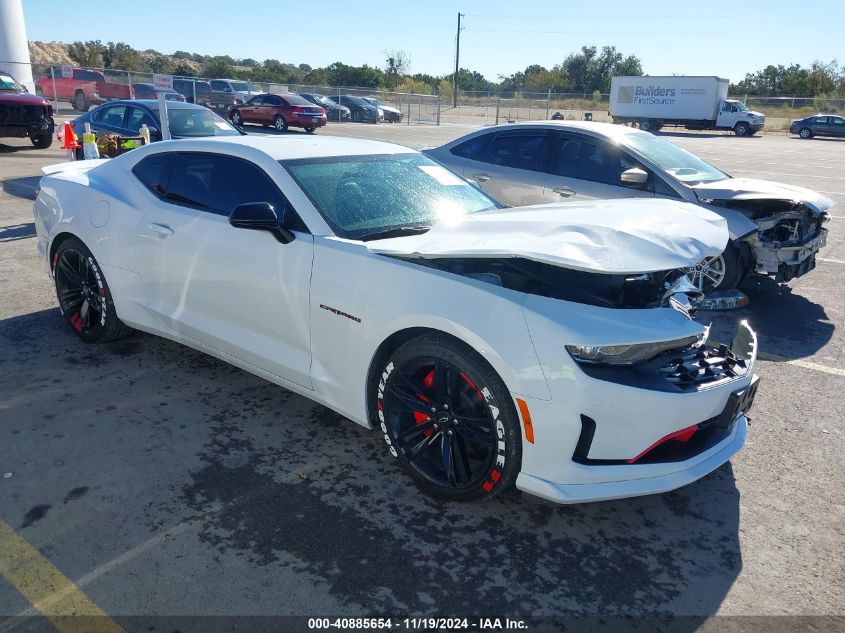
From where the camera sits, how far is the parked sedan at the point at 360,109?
125 feet

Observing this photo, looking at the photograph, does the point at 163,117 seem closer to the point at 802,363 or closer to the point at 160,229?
the point at 160,229

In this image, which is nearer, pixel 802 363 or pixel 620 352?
pixel 620 352

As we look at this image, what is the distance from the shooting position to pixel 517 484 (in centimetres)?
285

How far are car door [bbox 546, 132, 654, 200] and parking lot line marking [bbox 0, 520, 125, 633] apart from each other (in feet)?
18.1

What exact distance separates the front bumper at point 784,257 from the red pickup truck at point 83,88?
31060mm

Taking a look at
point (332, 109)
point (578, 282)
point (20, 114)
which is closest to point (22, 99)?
point (20, 114)

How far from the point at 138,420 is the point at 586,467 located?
2.58 m

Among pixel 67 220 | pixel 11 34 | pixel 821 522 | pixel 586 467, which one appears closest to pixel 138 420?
pixel 67 220

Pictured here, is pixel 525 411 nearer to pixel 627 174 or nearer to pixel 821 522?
pixel 821 522

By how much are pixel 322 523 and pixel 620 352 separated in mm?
1510

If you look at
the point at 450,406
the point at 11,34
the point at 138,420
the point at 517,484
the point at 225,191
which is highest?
the point at 11,34

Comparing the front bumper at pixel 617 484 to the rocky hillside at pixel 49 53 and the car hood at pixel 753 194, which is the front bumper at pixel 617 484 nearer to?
the car hood at pixel 753 194

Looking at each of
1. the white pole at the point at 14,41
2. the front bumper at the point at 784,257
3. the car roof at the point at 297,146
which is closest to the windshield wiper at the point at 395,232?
the car roof at the point at 297,146

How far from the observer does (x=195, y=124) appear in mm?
11953
